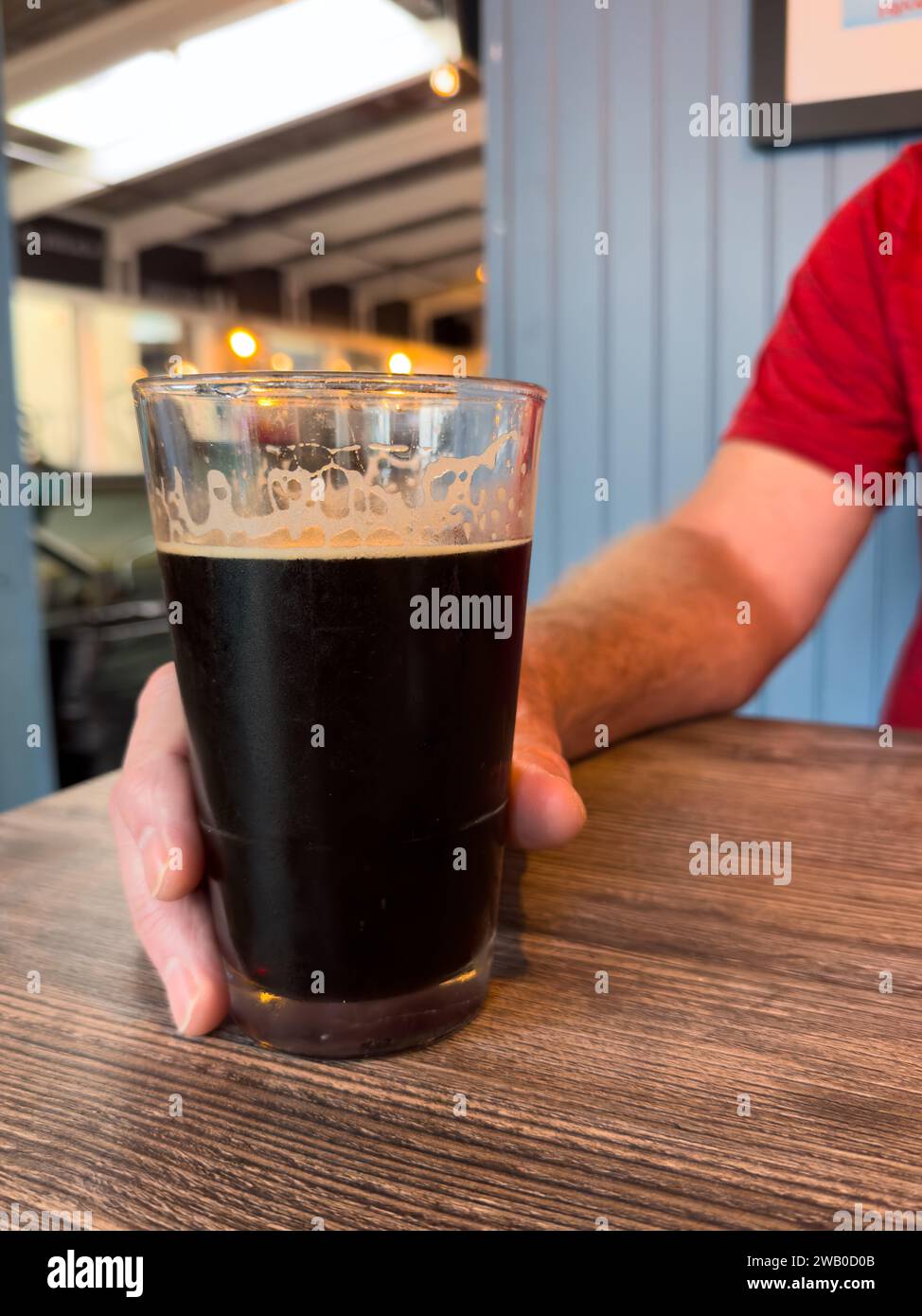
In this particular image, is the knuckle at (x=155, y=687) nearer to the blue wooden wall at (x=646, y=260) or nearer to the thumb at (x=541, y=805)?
the thumb at (x=541, y=805)

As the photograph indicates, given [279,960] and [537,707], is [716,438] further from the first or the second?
[279,960]

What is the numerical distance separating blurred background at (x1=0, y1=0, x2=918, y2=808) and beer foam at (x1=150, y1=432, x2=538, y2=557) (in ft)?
0.34

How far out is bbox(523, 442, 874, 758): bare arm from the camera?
99 cm

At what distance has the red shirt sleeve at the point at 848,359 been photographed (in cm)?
151

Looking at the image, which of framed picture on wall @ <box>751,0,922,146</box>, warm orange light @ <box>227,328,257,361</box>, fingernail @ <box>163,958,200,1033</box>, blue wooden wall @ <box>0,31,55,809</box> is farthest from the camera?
warm orange light @ <box>227,328,257,361</box>

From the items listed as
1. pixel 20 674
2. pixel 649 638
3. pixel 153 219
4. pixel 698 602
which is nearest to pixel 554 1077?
pixel 649 638

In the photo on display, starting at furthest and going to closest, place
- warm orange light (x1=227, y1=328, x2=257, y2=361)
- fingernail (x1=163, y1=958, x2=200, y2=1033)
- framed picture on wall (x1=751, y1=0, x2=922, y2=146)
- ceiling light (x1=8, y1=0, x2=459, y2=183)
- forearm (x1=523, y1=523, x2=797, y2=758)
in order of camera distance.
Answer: warm orange light (x1=227, y1=328, x2=257, y2=361), ceiling light (x1=8, y1=0, x2=459, y2=183), framed picture on wall (x1=751, y1=0, x2=922, y2=146), forearm (x1=523, y1=523, x2=797, y2=758), fingernail (x1=163, y1=958, x2=200, y2=1033)

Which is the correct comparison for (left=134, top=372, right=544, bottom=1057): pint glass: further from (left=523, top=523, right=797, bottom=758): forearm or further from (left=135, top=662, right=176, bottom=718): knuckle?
(left=523, top=523, right=797, bottom=758): forearm

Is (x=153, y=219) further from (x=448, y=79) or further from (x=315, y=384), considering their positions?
(x=315, y=384)

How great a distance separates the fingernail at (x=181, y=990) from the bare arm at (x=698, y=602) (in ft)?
1.16

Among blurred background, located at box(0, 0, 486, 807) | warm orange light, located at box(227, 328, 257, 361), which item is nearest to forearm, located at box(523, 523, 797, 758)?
blurred background, located at box(0, 0, 486, 807)

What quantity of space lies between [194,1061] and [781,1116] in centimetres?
25

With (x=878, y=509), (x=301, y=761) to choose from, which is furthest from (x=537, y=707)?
(x=878, y=509)
